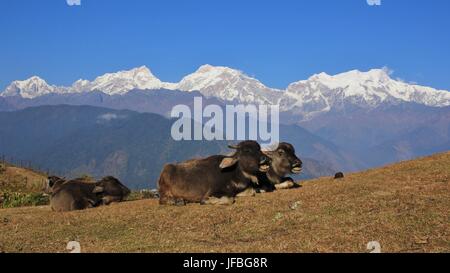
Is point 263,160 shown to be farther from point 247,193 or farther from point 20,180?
point 20,180

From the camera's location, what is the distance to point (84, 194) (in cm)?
2788

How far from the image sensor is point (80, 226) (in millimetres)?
20906

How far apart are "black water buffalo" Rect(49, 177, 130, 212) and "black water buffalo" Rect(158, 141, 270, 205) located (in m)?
4.74

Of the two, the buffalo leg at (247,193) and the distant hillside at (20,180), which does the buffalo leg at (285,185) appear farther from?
the distant hillside at (20,180)

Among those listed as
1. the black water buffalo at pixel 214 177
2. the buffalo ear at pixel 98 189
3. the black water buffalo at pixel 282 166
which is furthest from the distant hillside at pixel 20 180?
the black water buffalo at pixel 214 177

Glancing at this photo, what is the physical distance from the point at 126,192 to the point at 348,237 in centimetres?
1748

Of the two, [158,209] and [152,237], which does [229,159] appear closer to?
[158,209]

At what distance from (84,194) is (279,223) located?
43.5ft

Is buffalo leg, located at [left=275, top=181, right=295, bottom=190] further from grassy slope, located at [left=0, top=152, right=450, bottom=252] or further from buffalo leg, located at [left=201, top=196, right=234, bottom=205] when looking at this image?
buffalo leg, located at [left=201, top=196, right=234, bottom=205]

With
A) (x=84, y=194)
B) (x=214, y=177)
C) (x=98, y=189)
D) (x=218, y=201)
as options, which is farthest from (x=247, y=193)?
(x=84, y=194)

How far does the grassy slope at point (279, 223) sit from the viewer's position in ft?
47.9

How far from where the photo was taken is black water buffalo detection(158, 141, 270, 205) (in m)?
24.2
